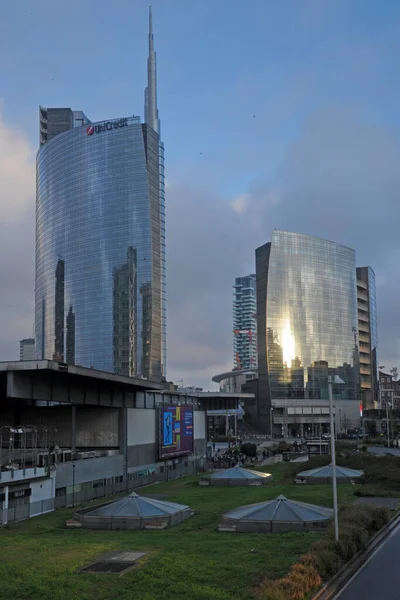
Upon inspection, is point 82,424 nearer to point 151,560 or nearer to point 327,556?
point 151,560

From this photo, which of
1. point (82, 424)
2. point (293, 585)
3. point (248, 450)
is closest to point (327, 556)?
point (293, 585)

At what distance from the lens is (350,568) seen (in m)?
23.9

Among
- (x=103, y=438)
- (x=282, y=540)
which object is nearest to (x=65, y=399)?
(x=103, y=438)

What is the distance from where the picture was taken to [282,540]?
29.5 metres

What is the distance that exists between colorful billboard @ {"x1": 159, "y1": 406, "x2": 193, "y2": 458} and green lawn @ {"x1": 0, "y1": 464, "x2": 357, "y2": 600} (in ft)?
104

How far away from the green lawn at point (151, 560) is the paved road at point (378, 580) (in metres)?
2.80

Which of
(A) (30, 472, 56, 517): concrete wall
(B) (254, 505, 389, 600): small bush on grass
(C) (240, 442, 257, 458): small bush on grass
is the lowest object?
(C) (240, 442, 257, 458): small bush on grass

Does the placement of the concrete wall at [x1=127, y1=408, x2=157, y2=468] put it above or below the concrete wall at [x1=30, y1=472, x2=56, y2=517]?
above

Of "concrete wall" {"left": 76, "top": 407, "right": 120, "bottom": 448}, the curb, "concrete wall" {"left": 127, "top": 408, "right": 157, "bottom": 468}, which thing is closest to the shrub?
the curb

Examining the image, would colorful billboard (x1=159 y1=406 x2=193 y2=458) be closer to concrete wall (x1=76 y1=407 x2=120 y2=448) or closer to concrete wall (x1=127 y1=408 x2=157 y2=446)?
concrete wall (x1=127 y1=408 x2=157 y2=446)

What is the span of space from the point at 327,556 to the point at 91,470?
35.2m

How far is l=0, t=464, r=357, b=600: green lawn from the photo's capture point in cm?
2078

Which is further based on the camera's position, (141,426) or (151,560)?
(141,426)

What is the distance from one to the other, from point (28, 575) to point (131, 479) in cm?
4024
